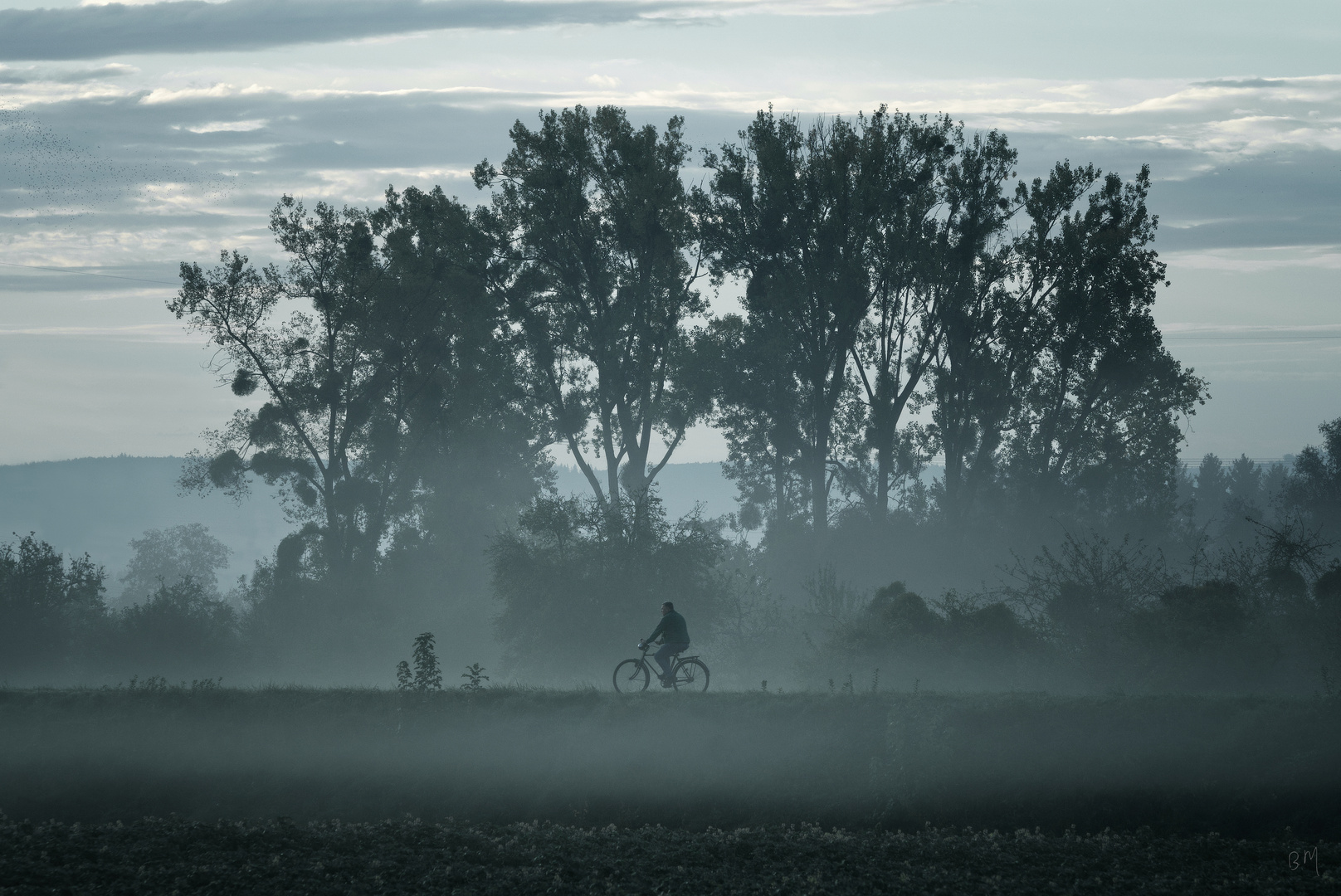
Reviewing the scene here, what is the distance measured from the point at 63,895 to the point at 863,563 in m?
37.7

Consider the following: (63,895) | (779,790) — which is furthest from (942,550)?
(63,895)

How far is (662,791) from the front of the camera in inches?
775

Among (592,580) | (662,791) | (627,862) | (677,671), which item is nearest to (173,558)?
(592,580)

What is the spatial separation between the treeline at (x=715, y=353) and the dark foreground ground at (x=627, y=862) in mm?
26928

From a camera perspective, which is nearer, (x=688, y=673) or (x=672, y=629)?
(x=672, y=629)

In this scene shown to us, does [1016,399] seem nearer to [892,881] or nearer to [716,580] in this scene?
[716,580]

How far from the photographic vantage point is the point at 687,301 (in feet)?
148

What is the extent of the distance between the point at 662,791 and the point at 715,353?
2714cm

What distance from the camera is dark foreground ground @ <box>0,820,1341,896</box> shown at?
13180 mm

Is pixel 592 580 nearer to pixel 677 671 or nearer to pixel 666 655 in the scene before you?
pixel 677 671

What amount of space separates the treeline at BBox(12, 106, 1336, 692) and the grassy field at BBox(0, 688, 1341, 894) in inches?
779

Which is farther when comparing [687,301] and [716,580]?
[687,301]
